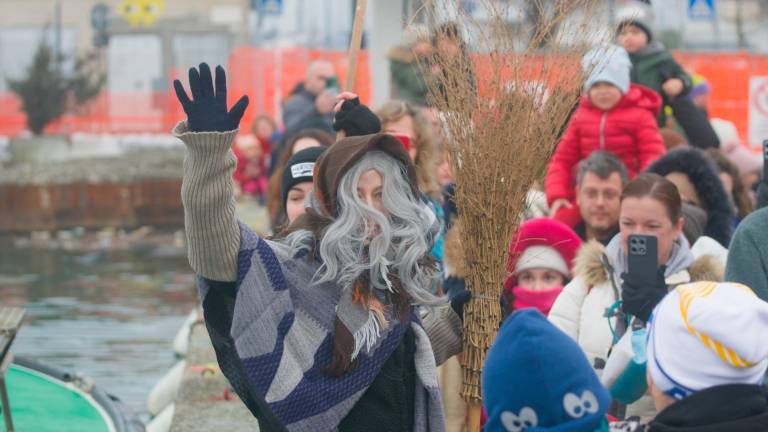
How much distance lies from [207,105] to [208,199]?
0.23 meters

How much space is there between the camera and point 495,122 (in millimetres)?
4211

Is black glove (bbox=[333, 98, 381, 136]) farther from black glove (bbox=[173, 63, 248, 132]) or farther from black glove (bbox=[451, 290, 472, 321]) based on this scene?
black glove (bbox=[173, 63, 248, 132])

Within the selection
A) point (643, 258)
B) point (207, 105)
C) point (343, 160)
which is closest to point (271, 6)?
point (643, 258)

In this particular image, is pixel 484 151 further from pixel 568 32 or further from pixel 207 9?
pixel 207 9

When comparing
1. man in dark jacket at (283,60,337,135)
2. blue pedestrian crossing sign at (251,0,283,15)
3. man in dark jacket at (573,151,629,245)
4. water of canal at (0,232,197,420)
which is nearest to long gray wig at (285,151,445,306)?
man in dark jacket at (573,151,629,245)

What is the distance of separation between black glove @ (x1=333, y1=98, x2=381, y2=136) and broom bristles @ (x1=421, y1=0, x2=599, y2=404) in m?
0.23

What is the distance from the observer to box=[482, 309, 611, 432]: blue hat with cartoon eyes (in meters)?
2.80

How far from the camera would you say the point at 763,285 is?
171 inches

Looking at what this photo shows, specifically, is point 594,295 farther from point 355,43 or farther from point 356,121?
point 355,43

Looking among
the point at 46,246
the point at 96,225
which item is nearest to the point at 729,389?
the point at 46,246

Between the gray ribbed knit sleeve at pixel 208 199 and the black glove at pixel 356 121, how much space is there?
3.44 feet

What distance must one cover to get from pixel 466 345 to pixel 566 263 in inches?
65.3

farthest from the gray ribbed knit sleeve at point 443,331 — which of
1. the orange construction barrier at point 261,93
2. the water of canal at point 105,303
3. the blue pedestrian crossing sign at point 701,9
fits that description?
the blue pedestrian crossing sign at point 701,9

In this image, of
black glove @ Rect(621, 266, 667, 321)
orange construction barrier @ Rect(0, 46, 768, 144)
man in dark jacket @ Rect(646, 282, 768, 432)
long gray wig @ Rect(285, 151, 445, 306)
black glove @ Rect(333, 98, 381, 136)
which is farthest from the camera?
orange construction barrier @ Rect(0, 46, 768, 144)
